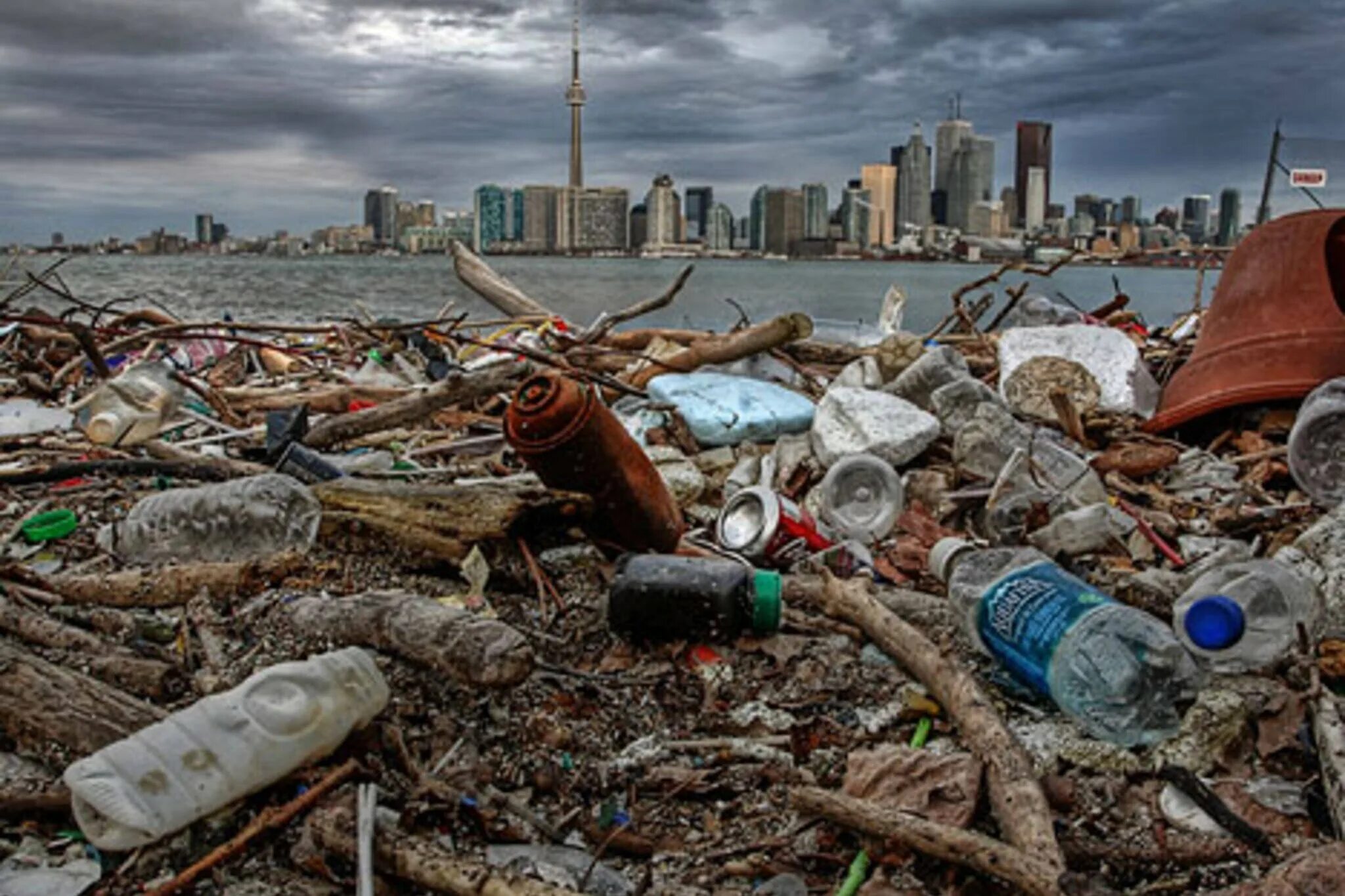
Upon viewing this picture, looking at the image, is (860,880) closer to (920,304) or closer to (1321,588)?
(1321,588)

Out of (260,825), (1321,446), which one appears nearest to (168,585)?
(260,825)

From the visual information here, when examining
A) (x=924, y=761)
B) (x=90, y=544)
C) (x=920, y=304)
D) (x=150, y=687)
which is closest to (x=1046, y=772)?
(x=924, y=761)

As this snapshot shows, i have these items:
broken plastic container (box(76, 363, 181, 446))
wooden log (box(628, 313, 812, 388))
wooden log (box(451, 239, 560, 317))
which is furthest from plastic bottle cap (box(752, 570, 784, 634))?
wooden log (box(451, 239, 560, 317))

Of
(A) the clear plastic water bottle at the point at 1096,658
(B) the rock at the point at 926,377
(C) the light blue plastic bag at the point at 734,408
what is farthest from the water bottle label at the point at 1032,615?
(B) the rock at the point at 926,377

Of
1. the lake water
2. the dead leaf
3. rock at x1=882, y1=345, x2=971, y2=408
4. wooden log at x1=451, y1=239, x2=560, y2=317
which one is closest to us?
the dead leaf

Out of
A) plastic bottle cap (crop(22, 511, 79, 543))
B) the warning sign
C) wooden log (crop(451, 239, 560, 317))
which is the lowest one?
plastic bottle cap (crop(22, 511, 79, 543))

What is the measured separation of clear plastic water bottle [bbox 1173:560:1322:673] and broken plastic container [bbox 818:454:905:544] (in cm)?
114

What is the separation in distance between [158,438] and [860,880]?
12.6 feet

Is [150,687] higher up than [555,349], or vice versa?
[555,349]

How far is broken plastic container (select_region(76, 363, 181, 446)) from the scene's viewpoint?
462cm

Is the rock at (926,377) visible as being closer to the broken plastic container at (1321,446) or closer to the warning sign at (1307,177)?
the broken plastic container at (1321,446)

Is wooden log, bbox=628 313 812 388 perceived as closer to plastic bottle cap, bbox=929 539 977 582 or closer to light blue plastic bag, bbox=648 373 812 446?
light blue plastic bag, bbox=648 373 812 446

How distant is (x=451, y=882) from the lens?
1.73 metres

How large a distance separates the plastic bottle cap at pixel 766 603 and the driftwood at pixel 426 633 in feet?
1.99
